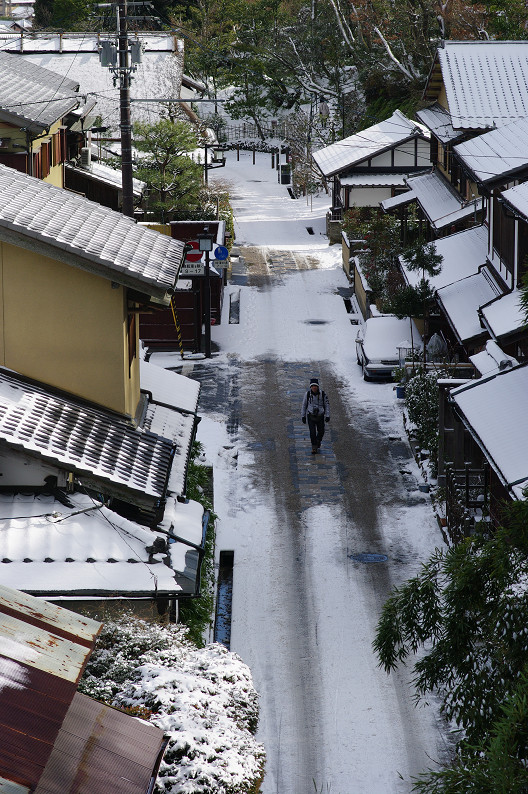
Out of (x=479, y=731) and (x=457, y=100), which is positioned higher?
(x=457, y=100)

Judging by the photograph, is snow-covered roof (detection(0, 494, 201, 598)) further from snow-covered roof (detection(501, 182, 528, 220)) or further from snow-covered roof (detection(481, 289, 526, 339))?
snow-covered roof (detection(501, 182, 528, 220))

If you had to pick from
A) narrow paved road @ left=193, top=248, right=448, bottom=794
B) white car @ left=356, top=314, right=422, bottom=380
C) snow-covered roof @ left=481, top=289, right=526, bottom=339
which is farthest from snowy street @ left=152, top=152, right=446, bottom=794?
snow-covered roof @ left=481, top=289, right=526, bottom=339

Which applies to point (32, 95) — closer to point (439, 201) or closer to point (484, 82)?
point (439, 201)

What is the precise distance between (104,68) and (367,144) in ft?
42.1

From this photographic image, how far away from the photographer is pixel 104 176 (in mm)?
31797

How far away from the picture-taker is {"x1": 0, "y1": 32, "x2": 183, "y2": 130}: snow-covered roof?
4428 centimetres

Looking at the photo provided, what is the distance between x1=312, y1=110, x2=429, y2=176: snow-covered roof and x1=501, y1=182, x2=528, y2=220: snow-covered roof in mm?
22411

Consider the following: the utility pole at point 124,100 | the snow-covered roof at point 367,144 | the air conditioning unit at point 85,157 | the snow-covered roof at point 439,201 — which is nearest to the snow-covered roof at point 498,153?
the snow-covered roof at point 439,201

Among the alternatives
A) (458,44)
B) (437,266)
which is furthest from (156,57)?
(437,266)

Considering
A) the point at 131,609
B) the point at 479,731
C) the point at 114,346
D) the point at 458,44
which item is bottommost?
the point at 131,609

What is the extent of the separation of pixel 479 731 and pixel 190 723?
281 centimetres

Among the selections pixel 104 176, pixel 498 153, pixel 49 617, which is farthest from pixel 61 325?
pixel 104 176

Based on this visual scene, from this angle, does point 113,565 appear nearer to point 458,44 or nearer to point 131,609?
point 131,609

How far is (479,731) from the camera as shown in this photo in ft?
25.8
